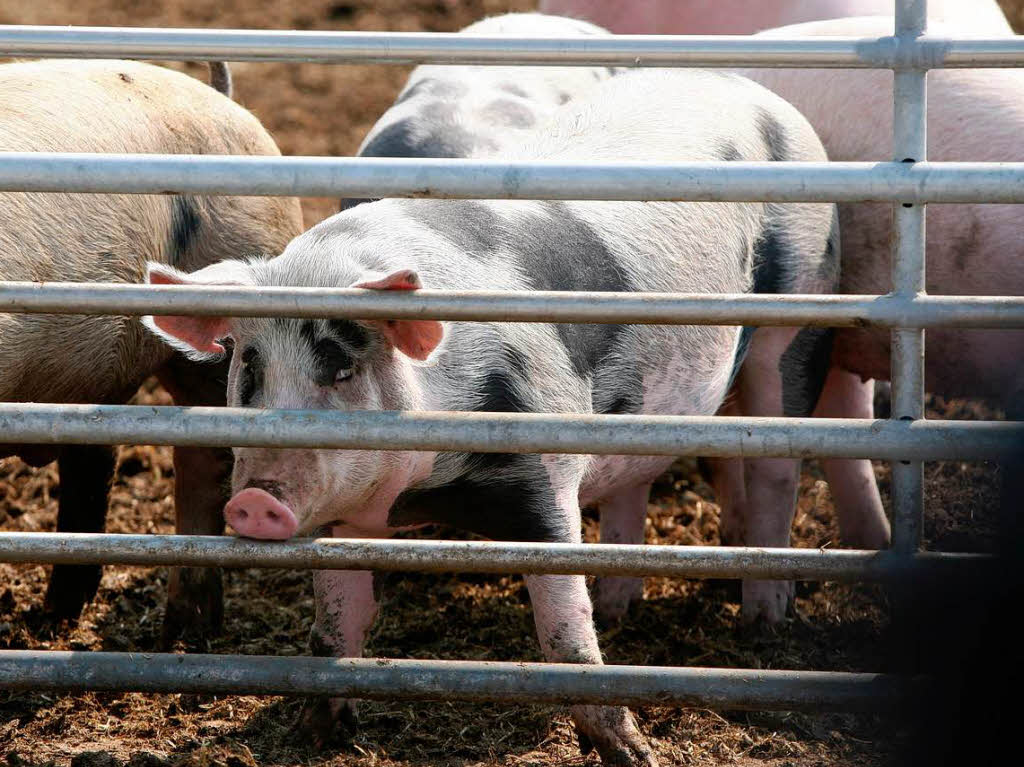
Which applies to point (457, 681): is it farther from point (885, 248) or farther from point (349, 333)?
point (885, 248)

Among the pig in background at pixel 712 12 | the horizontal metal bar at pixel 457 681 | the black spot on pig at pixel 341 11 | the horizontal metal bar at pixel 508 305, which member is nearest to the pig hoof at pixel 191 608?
the horizontal metal bar at pixel 457 681

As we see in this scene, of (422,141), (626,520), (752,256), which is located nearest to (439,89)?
(422,141)

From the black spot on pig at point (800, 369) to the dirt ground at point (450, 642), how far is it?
53 centimetres

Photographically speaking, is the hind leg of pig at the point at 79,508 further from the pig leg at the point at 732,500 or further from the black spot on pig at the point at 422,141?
the pig leg at the point at 732,500

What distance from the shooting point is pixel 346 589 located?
3.26 metres

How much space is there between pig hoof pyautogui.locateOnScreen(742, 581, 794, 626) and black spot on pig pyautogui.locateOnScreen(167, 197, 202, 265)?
1863 mm

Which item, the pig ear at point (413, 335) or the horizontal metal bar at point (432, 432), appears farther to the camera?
the pig ear at point (413, 335)

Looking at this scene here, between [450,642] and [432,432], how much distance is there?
4.65 feet

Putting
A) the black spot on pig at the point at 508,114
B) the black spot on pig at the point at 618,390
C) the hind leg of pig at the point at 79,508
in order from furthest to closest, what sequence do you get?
the black spot on pig at the point at 508,114 → the hind leg of pig at the point at 79,508 → the black spot on pig at the point at 618,390

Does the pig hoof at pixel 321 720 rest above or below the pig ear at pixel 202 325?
below

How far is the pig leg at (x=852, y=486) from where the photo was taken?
4.43m

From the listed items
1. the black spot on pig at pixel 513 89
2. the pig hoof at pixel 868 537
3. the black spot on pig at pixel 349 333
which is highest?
the black spot on pig at pixel 513 89

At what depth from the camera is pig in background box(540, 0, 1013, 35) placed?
5.46 meters

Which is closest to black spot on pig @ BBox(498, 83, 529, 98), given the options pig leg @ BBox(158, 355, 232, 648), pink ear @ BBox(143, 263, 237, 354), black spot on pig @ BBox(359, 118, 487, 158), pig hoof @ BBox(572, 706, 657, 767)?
black spot on pig @ BBox(359, 118, 487, 158)
